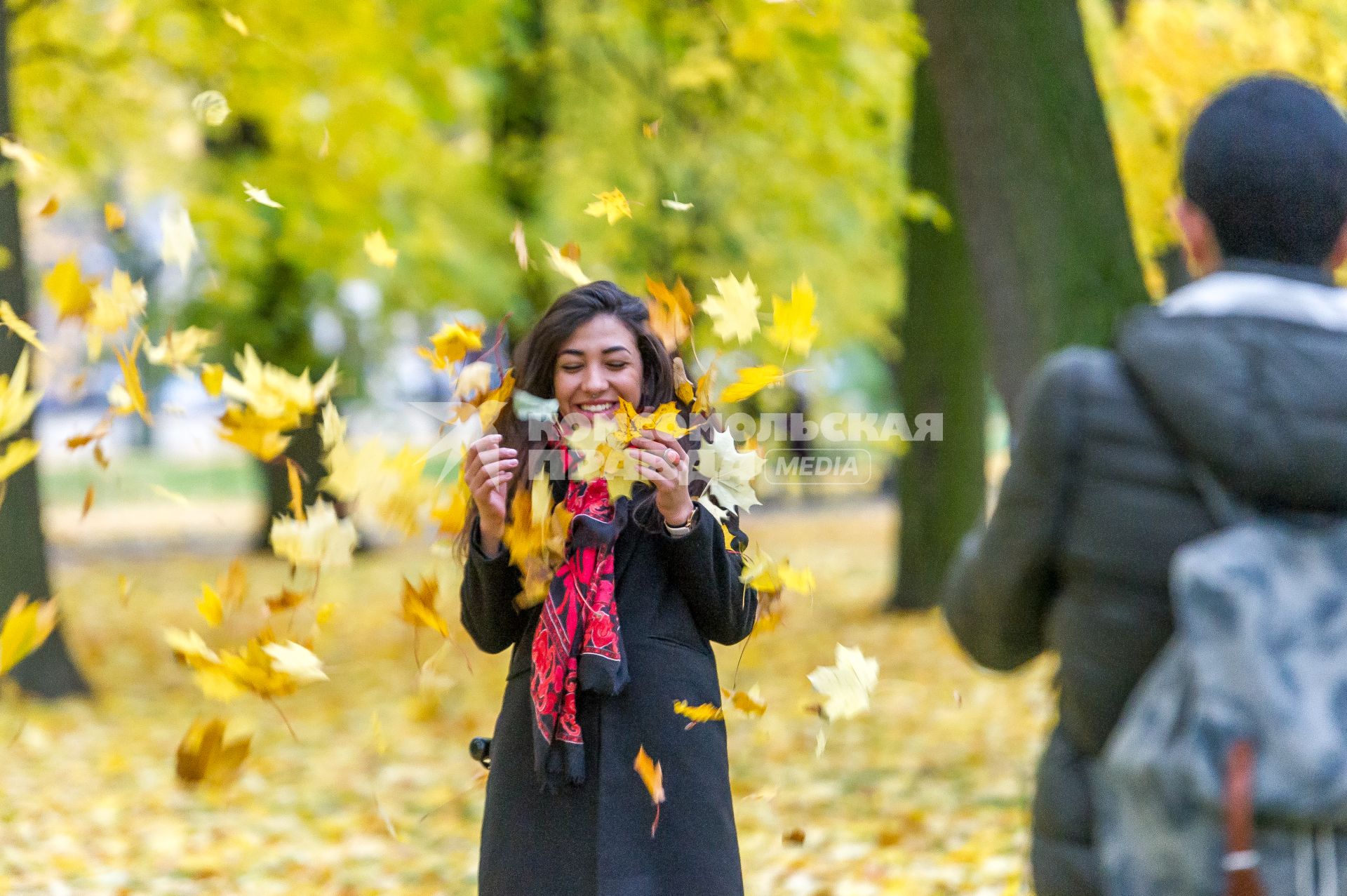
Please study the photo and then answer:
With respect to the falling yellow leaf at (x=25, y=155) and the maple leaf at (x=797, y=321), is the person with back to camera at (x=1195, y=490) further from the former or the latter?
the falling yellow leaf at (x=25, y=155)

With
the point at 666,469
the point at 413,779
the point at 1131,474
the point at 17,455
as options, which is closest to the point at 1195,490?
the point at 1131,474

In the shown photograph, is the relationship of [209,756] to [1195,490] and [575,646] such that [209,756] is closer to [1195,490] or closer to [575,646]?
[575,646]

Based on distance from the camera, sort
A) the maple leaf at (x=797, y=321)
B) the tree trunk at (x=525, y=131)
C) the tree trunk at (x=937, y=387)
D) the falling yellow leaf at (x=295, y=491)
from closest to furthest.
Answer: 1. the maple leaf at (x=797, y=321)
2. the falling yellow leaf at (x=295, y=491)
3. the tree trunk at (x=937, y=387)
4. the tree trunk at (x=525, y=131)

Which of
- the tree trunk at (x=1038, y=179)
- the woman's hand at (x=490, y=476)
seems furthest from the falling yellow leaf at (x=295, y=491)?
the tree trunk at (x=1038, y=179)

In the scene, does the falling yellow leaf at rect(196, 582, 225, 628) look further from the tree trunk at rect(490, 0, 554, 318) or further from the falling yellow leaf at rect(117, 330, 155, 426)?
the tree trunk at rect(490, 0, 554, 318)

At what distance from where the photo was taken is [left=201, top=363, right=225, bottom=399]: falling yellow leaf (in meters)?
2.67

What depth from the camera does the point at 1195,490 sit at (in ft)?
4.79

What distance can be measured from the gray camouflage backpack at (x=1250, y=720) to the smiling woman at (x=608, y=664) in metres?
1.02

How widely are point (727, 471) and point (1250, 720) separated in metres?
1.17

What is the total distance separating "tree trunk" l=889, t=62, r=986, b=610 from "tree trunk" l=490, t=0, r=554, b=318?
345 cm

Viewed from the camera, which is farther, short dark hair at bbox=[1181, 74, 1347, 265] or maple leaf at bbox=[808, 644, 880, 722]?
maple leaf at bbox=[808, 644, 880, 722]

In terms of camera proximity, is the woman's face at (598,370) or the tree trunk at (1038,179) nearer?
the woman's face at (598,370)

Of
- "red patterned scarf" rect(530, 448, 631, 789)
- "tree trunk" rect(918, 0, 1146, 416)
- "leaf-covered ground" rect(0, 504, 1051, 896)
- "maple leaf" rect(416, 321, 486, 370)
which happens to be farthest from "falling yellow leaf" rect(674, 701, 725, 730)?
"tree trunk" rect(918, 0, 1146, 416)

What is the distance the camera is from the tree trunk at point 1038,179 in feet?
14.7
